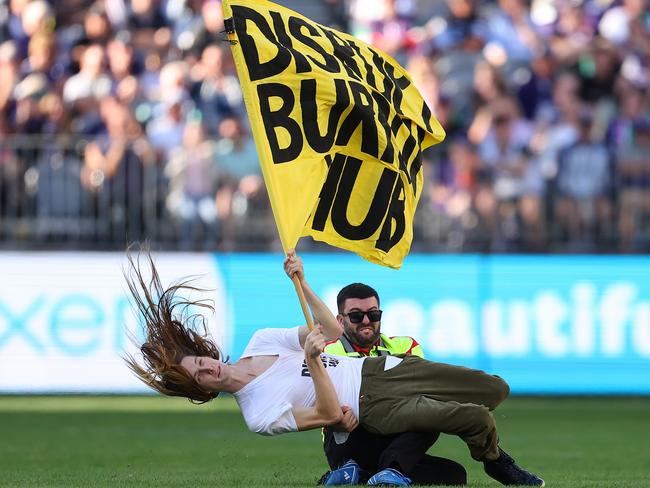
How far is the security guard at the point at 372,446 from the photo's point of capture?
879 cm

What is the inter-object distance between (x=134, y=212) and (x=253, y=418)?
933 cm

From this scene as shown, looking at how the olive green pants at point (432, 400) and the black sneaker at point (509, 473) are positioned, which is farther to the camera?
the black sneaker at point (509, 473)

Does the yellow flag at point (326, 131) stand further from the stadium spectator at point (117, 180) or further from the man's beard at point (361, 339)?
the stadium spectator at point (117, 180)

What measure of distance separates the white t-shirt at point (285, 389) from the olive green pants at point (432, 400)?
0.29ft

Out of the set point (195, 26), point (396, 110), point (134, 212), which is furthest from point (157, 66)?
point (396, 110)

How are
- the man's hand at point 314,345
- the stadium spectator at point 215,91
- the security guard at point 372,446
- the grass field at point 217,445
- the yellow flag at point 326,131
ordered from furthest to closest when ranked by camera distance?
the stadium spectator at point 215,91, the grass field at point 217,445, the yellow flag at point 326,131, the security guard at point 372,446, the man's hand at point 314,345

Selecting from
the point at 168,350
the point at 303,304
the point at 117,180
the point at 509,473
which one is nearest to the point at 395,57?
the point at 117,180

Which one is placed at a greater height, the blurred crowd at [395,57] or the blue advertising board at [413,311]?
the blurred crowd at [395,57]

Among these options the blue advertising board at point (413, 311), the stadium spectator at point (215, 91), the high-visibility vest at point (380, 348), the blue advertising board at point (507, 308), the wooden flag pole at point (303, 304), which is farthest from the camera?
the stadium spectator at point (215, 91)

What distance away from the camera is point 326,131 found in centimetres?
973

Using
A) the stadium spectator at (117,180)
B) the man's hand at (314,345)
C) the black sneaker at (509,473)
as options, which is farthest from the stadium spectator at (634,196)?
the man's hand at (314,345)

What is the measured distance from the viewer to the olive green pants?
8625 millimetres

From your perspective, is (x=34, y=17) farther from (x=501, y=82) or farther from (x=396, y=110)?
(x=396, y=110)

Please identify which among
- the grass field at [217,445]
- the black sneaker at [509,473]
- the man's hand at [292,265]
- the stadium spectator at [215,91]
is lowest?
the grass field at [217,445]
